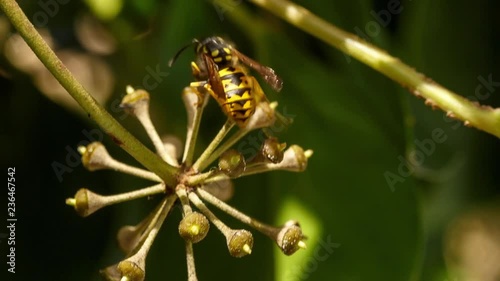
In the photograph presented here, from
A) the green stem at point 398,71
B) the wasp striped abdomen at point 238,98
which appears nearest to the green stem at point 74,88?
the wasp striped abdomen at point 238,98

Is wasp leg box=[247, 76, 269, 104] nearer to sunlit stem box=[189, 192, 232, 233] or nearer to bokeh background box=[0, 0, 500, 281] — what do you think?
sunlit stem box=[189, 192, 232, 233]

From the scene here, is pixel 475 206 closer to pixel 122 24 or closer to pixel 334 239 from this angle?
pixel 334 239

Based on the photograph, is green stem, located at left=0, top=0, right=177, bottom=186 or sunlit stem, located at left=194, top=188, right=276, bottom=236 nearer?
green stem, located at left=0, top=0, right=177, bottom=186

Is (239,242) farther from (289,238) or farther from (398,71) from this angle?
(398,71)

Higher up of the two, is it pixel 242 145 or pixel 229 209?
pixel 229 209

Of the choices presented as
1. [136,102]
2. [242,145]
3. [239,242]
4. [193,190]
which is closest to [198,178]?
[193,190]

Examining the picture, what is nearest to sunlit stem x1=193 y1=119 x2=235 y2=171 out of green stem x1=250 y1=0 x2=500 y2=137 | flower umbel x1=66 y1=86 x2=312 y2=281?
flower umbel x1=66 y1=86 x2=312 y2=281
